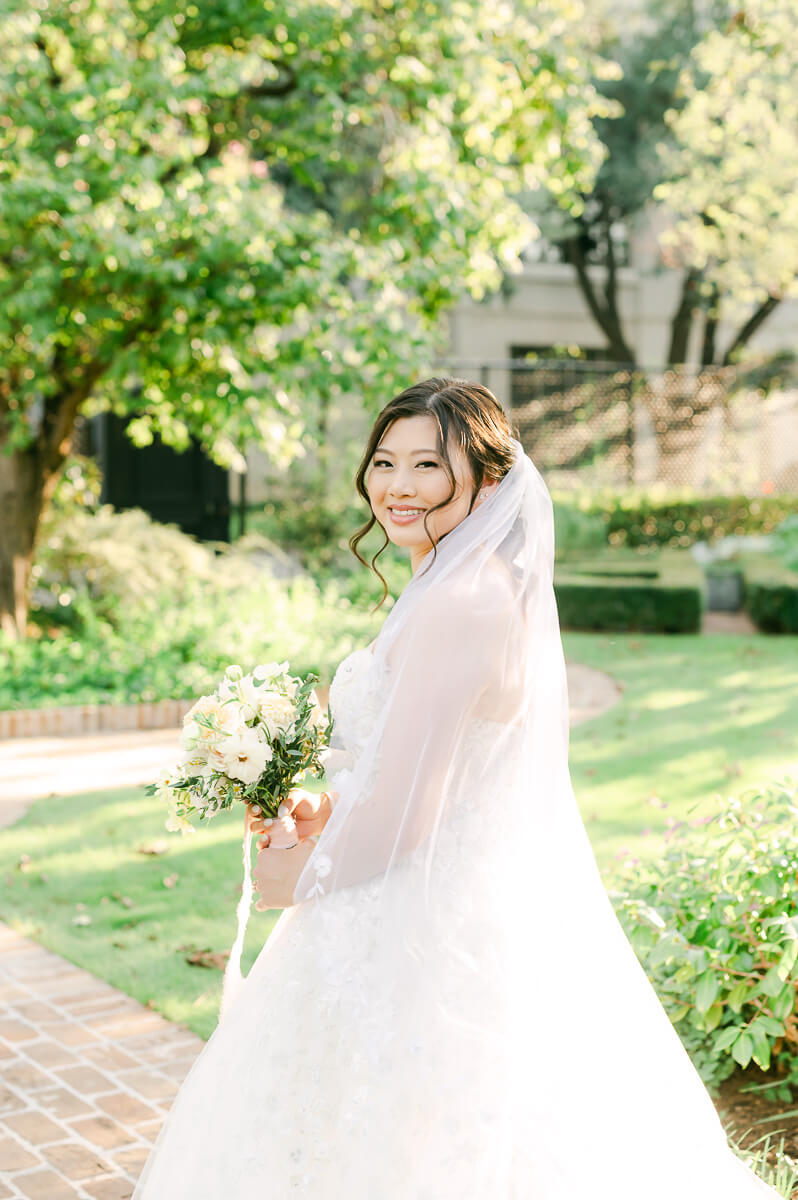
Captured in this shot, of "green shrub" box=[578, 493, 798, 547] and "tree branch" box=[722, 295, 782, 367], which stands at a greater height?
"tree branch" box=[722, 295, 782, 367]

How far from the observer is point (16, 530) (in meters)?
10.4

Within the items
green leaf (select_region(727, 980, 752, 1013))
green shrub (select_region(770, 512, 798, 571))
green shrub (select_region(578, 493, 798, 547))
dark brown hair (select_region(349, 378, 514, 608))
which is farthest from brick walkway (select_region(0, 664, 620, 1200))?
green shrub (select_region(578, 493, 798, 547))

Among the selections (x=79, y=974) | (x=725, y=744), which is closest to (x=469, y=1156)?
(x=79, y=974)

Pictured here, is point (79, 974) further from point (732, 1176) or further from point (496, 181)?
point (496, 181)

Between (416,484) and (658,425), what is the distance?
17.7m

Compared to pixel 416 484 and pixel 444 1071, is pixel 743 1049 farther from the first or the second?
pixel 416 484

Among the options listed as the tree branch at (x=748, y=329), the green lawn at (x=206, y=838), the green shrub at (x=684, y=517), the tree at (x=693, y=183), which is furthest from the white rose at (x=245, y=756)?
the tree branch at (x=748, y=329)

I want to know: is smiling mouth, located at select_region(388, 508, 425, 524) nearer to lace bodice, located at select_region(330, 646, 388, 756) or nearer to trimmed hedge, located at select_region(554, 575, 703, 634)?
lace bodice, located at select_region(330, 646, 388, 756)

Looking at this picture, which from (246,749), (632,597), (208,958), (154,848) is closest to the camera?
(246,749)

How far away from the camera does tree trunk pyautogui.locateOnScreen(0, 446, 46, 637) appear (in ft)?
33.9

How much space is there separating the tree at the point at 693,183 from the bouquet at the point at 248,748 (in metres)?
13.9

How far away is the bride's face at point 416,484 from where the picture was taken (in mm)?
2451

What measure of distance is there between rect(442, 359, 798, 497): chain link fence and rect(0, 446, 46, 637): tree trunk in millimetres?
9112

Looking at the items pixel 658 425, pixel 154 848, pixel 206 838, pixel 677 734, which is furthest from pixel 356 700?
pixel 658 425
